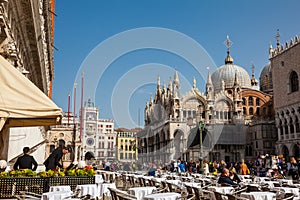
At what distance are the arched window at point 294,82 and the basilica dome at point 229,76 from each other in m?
18.4

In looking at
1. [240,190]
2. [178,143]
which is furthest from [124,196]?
[178,143]

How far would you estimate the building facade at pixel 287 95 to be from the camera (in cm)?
3081

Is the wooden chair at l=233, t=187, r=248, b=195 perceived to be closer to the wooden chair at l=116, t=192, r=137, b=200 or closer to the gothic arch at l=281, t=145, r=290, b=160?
the wooden chair at l=116, t=192, r=137, b=200

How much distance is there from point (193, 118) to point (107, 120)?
5074 cm

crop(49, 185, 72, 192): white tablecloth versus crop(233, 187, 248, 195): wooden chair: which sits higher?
crop(49, 185, 72, 192): white tablecloth

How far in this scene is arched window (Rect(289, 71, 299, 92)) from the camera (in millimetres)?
31094

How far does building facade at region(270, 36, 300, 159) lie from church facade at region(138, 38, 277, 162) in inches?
236

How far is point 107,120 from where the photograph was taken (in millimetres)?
91062

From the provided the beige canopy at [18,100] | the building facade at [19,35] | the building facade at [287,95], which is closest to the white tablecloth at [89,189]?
the beige canopy at [18,100]

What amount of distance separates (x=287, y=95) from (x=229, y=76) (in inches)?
781

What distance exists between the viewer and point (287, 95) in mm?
32469

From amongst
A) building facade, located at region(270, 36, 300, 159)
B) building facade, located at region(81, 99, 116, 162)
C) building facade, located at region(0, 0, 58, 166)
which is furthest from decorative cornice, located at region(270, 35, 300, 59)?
building facade, located at region(81, 99, 116, 162)

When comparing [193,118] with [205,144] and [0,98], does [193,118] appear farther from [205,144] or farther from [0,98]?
[0,98]

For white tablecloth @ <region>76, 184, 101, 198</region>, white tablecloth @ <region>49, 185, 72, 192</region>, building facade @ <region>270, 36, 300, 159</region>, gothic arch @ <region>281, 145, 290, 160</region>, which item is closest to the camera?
white tablecloth @ <region>49, 185, 72, 192</region>
